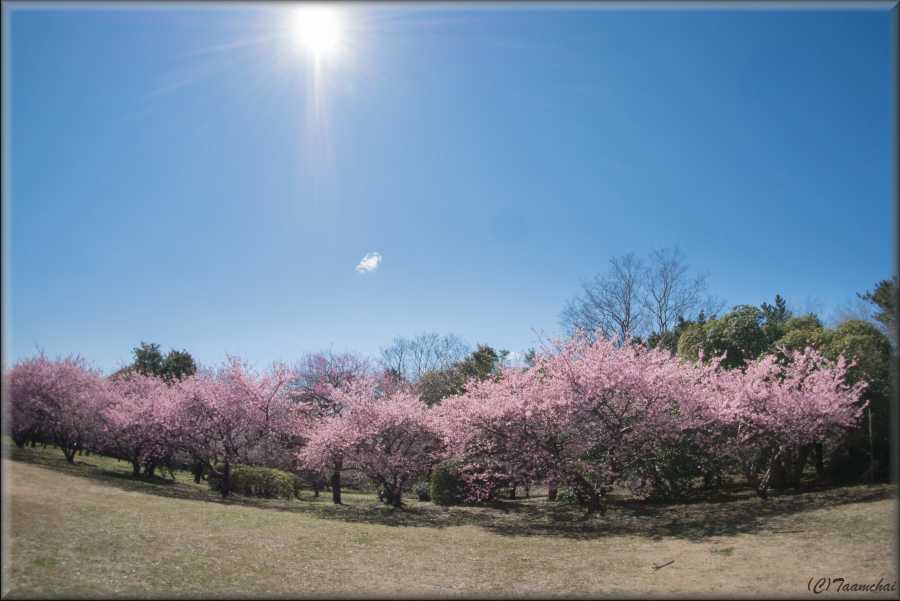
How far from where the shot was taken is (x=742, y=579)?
315 inches

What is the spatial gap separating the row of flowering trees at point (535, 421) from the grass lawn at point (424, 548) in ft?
6.51

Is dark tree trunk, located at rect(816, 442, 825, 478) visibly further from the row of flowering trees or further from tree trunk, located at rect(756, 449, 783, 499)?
tree trunk, located at rect(756, 449, 783, 499)

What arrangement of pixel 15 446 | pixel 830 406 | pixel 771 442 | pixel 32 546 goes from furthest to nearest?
1. pixel 15 446
2. pixel 771 442
3. pixel 830 406
4. pixel 32 546

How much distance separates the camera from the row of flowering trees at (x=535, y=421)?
52.0 feet

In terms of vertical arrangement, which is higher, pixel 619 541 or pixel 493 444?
pixel 493 444

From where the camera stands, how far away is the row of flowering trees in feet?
52.0

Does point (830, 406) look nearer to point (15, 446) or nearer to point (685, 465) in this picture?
point (685, 465)

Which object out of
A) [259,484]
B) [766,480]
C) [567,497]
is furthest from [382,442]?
[766,480]

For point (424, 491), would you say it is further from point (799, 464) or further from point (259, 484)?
point (799, 464)

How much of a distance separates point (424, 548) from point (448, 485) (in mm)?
9122

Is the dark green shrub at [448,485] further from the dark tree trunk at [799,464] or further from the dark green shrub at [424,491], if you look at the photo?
the dark tree trunk at [799,464]

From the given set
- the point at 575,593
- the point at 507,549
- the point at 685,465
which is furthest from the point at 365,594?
the point at 685,465

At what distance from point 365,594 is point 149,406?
1913 cm

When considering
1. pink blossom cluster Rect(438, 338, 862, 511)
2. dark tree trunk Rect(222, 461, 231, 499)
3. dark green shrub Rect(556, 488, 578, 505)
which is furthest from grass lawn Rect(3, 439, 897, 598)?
dark tree trunk Rect(222, 461, 231, 499)
